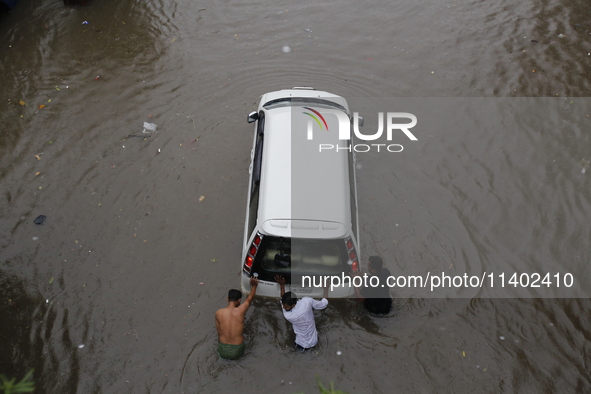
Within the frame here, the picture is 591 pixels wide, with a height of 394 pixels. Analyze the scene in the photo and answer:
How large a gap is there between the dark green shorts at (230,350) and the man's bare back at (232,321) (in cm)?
4

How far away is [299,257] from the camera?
5496mm

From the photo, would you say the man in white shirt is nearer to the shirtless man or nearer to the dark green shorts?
the shirtless man

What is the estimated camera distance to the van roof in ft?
17.4

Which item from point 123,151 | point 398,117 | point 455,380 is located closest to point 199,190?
point 123,151

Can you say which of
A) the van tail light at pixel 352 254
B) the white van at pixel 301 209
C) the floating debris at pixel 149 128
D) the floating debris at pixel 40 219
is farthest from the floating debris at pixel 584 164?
the floating debris at pixel 40 219

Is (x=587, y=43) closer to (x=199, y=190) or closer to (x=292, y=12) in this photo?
(x=292, y=12)

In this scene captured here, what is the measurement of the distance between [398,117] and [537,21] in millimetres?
5389

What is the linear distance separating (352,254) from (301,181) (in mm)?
1123

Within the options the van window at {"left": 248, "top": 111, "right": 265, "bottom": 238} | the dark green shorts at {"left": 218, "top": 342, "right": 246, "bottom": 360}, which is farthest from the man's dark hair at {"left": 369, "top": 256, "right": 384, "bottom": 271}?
the dark green shorts at {"left": 218, "top": 342, "right": 246, "bottom": 360}

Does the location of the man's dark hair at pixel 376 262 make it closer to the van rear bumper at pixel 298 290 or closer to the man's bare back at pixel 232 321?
the van rear bumper at pixel 298 290

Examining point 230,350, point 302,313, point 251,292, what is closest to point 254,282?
point 251,292

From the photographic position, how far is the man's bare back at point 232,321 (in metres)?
5.72

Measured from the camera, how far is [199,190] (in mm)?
8070

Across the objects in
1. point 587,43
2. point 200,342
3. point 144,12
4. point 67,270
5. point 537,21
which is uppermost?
point 144,12
